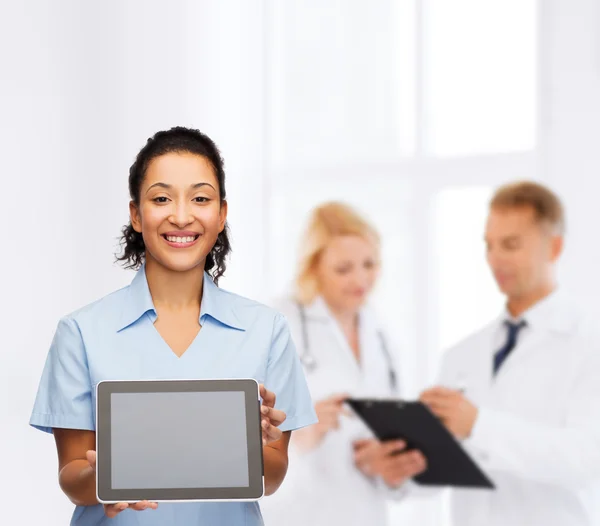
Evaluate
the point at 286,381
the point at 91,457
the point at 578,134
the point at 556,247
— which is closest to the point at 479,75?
the point at 578,134

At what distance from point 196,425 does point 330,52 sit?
2.39 metres

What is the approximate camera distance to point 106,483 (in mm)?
1326

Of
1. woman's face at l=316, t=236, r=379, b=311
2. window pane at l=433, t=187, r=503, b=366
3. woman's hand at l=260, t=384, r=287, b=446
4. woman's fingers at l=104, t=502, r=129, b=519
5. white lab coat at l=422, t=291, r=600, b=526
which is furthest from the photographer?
woman's face at l=316, t=236, r=379, b=311

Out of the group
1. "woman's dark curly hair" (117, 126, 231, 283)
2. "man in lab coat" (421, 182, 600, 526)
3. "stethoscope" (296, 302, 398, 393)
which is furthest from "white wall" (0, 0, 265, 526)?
"woman's dark curly hair" (117, 126, 231, 283)

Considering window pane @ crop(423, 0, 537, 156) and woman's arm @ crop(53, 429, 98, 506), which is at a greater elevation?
window pane @ crop(423, 0, 537, 156)

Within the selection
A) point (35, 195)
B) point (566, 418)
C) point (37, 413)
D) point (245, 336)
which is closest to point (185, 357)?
point (245, 336)

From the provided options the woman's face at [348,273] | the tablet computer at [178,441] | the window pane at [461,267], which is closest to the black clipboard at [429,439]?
the window pane at [461,267]

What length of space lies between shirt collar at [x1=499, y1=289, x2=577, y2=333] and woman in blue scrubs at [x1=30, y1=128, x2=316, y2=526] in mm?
1758

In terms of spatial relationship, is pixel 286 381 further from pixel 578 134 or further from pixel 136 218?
pixel 578 134

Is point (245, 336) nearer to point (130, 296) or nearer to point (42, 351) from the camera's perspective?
point (130, 296)

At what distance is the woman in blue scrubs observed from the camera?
4.77 feet

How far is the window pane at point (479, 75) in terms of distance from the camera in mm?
3285

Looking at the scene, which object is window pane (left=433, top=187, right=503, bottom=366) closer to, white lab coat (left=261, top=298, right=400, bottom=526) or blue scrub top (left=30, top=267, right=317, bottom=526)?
white lab coat (left=261, top=298, right=400, bottom=526)

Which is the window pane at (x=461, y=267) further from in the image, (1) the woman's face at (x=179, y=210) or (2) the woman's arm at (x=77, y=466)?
(2) the woman's arm at (x=77, y=466)
